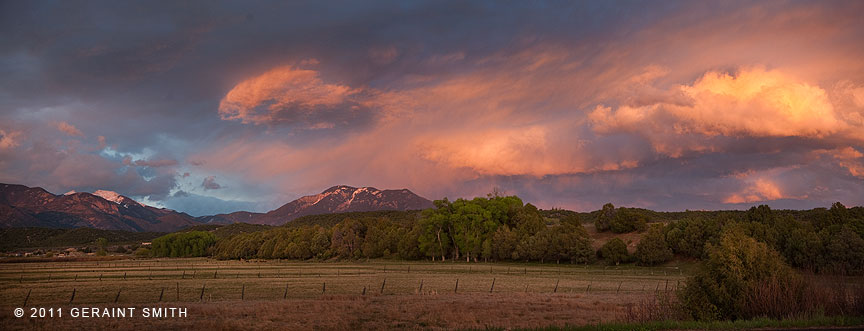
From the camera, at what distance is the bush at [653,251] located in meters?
91.1

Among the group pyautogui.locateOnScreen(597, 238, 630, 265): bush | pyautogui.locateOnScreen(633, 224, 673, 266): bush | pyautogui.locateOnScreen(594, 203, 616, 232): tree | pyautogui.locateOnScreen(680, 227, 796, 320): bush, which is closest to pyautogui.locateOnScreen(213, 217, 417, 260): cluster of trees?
pyautogui.locateOnScreen(597, 238, 630, 265): bush

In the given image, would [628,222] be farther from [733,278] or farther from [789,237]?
[733,278]

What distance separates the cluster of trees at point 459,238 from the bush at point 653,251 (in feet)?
31.6

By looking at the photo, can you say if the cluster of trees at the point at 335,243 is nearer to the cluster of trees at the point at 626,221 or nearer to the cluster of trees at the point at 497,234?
the cluster of trees at the point at 497,234

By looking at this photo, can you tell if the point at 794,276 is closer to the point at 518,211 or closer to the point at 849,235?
the point at 849,235

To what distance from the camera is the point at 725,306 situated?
22578 mm

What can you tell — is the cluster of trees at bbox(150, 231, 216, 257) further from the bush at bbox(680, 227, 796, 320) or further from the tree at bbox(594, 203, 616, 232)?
the bush at bbox(680, 227, 796, 320)

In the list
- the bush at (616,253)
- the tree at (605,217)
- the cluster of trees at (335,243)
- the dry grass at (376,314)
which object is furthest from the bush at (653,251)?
the dry grass at (376,314)

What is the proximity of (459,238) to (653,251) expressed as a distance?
155 ft

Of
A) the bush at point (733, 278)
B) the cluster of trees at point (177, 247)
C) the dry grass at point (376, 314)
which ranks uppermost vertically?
the bush at point (733, 278)

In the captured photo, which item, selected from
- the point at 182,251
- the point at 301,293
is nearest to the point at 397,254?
the point at 301,293

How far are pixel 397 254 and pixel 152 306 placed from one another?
333 feet

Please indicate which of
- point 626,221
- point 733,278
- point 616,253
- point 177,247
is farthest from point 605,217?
point 177,247

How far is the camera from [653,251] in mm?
91375
